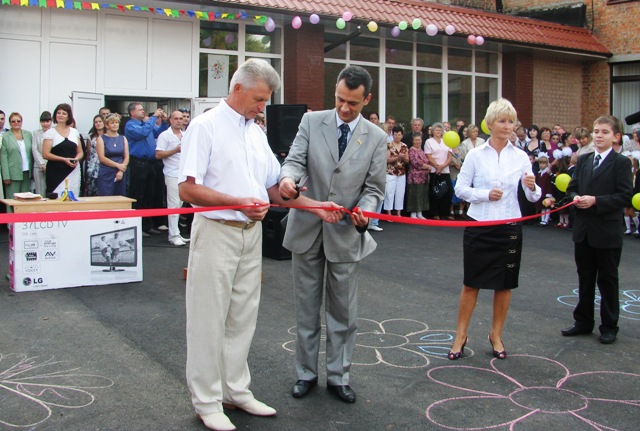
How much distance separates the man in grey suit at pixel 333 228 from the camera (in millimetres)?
4546

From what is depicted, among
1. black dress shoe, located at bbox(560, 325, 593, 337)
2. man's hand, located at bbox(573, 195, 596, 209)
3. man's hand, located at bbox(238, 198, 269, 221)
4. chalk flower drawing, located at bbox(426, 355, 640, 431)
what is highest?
man's hand, located at bbox(573, 195, 596, 209)

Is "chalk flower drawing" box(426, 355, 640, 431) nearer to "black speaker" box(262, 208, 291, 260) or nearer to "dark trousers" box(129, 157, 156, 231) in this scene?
"black speaker" box(262, 208, 291, 260)

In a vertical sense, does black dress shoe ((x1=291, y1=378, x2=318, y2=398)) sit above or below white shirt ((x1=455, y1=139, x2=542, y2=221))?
below

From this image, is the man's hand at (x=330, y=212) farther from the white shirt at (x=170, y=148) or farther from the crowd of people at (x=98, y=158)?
the white shirt at (x=170, y=148)

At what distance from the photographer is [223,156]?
13.1ft

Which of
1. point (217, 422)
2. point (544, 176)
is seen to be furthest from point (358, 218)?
point (544, 176)

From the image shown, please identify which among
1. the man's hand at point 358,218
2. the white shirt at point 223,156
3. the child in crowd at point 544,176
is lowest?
the man's hand at point 358,218

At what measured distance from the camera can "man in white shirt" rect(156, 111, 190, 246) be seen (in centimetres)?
1068

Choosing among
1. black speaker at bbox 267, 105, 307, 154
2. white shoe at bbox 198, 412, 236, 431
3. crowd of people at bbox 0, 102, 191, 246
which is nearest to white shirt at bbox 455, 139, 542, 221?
white shoe at bbox 198, 412, 236, 431

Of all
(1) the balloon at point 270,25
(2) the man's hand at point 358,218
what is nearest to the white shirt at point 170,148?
(1) the balloon at point 270,25

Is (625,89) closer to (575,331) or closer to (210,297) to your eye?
(575,331)

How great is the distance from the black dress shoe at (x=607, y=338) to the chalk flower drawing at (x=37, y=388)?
3975 mm

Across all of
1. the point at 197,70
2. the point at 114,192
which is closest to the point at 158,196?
the point at 114,192

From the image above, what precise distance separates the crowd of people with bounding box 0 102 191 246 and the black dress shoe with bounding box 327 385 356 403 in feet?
21.5
